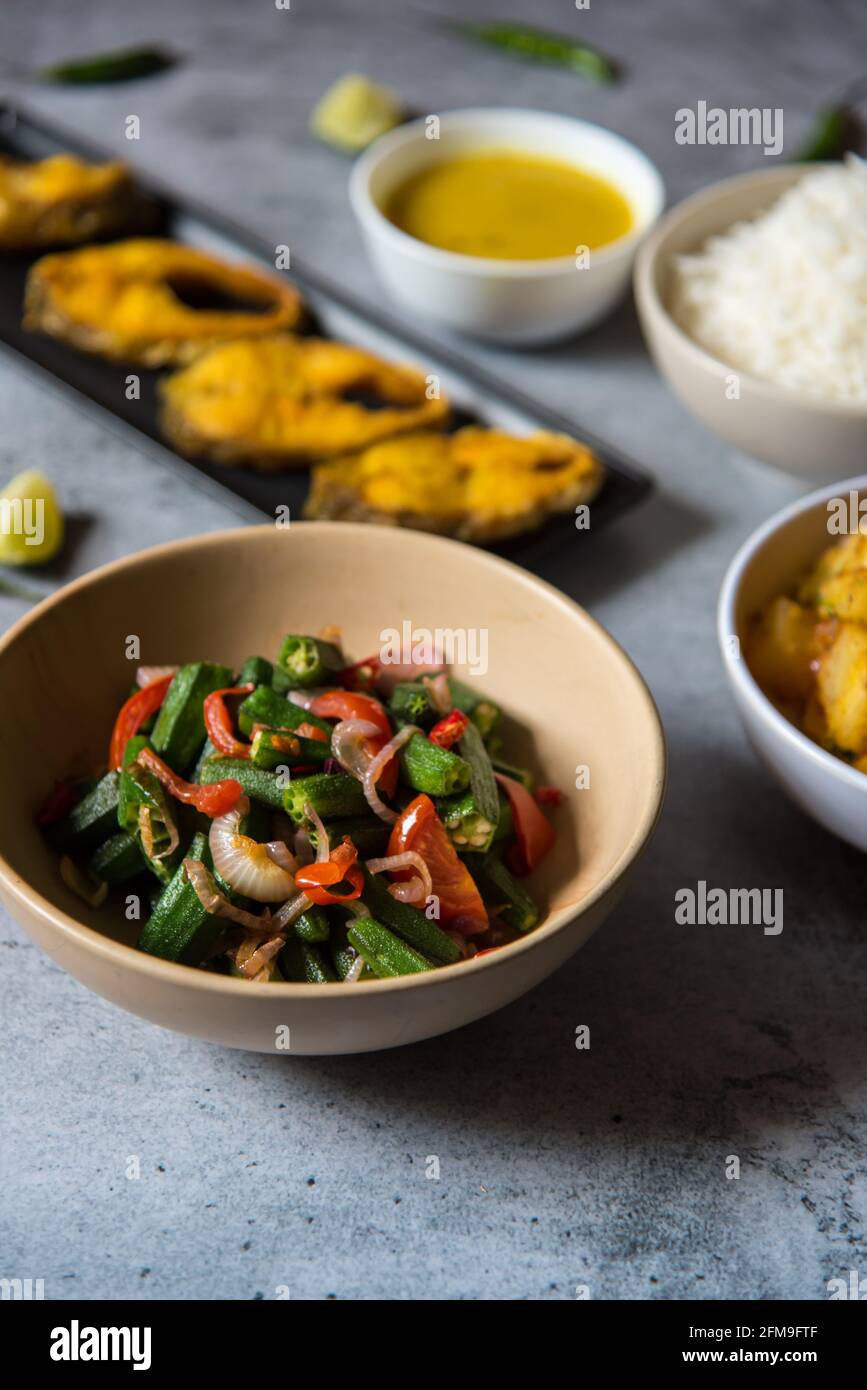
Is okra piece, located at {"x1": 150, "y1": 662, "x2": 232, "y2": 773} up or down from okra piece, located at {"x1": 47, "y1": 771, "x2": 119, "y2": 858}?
up

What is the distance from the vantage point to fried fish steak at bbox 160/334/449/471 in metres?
2.85

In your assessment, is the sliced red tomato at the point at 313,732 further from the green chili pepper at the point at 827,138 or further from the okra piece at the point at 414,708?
the green chili pepper at the point at 827,138

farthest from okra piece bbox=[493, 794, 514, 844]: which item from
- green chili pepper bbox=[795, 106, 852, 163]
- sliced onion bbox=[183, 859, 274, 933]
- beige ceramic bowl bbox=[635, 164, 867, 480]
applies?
green chili pepper bbox=[795, 106, 852, 163]

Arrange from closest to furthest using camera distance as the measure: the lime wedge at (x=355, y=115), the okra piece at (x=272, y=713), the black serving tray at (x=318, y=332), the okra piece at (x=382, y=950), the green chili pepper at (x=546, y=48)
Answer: the okra piece at (x=382, y=950) < the okra piece at (x=272, y=713) < the black serving tray at (x=318, y=332) < the lime wedge at (x=355, y=115) < the green chili pepper at (x=546, y=48)

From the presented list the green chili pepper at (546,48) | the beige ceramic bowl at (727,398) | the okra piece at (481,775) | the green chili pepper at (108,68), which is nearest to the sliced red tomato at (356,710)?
the okra piece at (481,775)

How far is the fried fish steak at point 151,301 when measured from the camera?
10.3 ft

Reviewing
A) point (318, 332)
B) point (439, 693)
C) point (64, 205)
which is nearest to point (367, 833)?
point (439, 693)

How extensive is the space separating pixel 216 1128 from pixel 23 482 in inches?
56.9

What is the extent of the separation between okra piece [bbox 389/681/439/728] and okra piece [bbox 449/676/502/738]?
132 mm

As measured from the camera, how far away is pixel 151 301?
126 inches

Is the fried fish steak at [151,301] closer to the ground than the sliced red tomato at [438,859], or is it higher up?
higher up

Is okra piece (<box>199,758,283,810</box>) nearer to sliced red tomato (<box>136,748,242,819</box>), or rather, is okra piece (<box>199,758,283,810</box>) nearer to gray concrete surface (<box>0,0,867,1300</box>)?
sliced red tomato (<box>136,748,242,819</box>)

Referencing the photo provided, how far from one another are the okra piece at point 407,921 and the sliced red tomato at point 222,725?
0.27 metres

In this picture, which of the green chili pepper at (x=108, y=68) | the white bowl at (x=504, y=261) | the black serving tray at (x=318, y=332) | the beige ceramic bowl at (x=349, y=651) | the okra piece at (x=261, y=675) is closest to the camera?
the beige ceramic bowl at (x=349, y=651)
